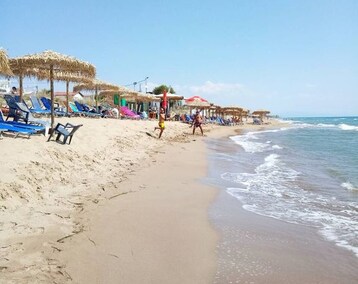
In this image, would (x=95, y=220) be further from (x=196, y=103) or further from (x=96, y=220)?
(x=196, y=103)

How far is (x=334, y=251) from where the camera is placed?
12.3 feet

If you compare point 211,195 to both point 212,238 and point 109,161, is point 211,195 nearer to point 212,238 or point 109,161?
point 212,238

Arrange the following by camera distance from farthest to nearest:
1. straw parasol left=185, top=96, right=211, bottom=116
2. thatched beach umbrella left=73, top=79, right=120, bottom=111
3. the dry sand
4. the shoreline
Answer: straw parasol left=185, top=96, right=211, bottom=116
thatched beach umbrella left=73, top=79, right=120, bottom=111
the shoreline
the dry sand

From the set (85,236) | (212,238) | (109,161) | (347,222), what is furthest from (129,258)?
(109,161)

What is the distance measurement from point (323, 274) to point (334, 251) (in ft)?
2.38

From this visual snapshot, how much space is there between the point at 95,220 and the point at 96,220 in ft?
0.04

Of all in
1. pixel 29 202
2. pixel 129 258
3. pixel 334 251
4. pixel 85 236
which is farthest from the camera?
pixel 29 202

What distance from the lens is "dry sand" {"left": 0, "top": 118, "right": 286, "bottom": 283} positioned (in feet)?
9.34

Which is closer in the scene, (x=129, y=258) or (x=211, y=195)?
(x=129, y=258)

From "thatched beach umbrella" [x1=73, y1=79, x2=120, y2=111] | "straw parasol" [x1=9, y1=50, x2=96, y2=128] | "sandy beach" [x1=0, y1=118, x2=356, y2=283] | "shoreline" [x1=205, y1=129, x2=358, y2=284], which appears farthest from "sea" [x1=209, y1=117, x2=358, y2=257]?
"thatched beach umbrella" [x1=73, y1=79, x2=120, y2=111]

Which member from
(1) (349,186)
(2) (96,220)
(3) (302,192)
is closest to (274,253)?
(2) (96,220)

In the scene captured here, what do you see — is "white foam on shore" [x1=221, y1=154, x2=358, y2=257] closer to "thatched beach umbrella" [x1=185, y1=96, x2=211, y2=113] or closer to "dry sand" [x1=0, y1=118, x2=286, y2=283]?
"dry sand" [x1=0, y1=118, x2=286, y2=283]

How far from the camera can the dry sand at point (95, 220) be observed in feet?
9.34

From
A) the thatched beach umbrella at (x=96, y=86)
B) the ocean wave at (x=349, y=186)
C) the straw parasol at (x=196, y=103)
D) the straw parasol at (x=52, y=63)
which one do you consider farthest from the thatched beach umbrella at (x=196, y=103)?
the ocean wave at (x=349, y=186)
